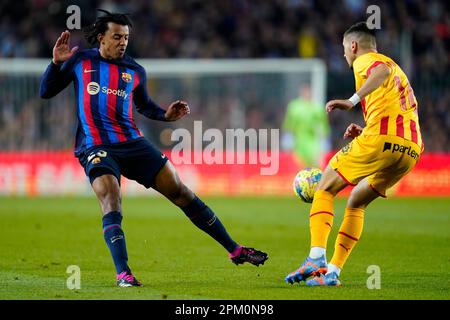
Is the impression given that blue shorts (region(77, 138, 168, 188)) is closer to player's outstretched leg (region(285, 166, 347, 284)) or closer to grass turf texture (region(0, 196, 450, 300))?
grass turf texture (region(0, 196, 450, 300))

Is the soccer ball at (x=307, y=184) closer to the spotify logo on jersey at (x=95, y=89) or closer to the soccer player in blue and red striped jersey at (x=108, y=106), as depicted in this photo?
the soccer player in blue and red striped jersey at (x=108, y=106)

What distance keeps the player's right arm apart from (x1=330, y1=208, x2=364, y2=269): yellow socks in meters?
2.74

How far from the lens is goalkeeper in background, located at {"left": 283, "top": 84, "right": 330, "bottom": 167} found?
21.8 m

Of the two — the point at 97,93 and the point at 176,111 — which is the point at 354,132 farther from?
the point at 97,93

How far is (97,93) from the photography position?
8.92 m

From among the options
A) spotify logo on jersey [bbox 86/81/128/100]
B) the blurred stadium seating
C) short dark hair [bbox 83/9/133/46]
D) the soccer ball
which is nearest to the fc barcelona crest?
spotify logo on jersey [bbox 86/81/128/100]

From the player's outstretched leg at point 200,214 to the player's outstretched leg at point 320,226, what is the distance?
625 mm

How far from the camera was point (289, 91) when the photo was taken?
24469mm

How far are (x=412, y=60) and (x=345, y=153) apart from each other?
19.2 meters

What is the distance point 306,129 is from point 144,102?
12570 millimetres

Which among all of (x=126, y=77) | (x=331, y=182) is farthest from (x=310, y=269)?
(x=126, y=77)

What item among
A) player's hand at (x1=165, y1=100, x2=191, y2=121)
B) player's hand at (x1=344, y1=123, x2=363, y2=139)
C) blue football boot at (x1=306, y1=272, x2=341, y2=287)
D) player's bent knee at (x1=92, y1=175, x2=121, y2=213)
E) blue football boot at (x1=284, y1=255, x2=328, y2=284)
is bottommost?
blue football boot at (x1=306, y1=272, x2=341, y2=287)

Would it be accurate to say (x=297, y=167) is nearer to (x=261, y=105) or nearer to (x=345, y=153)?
(x=261, y=105)
